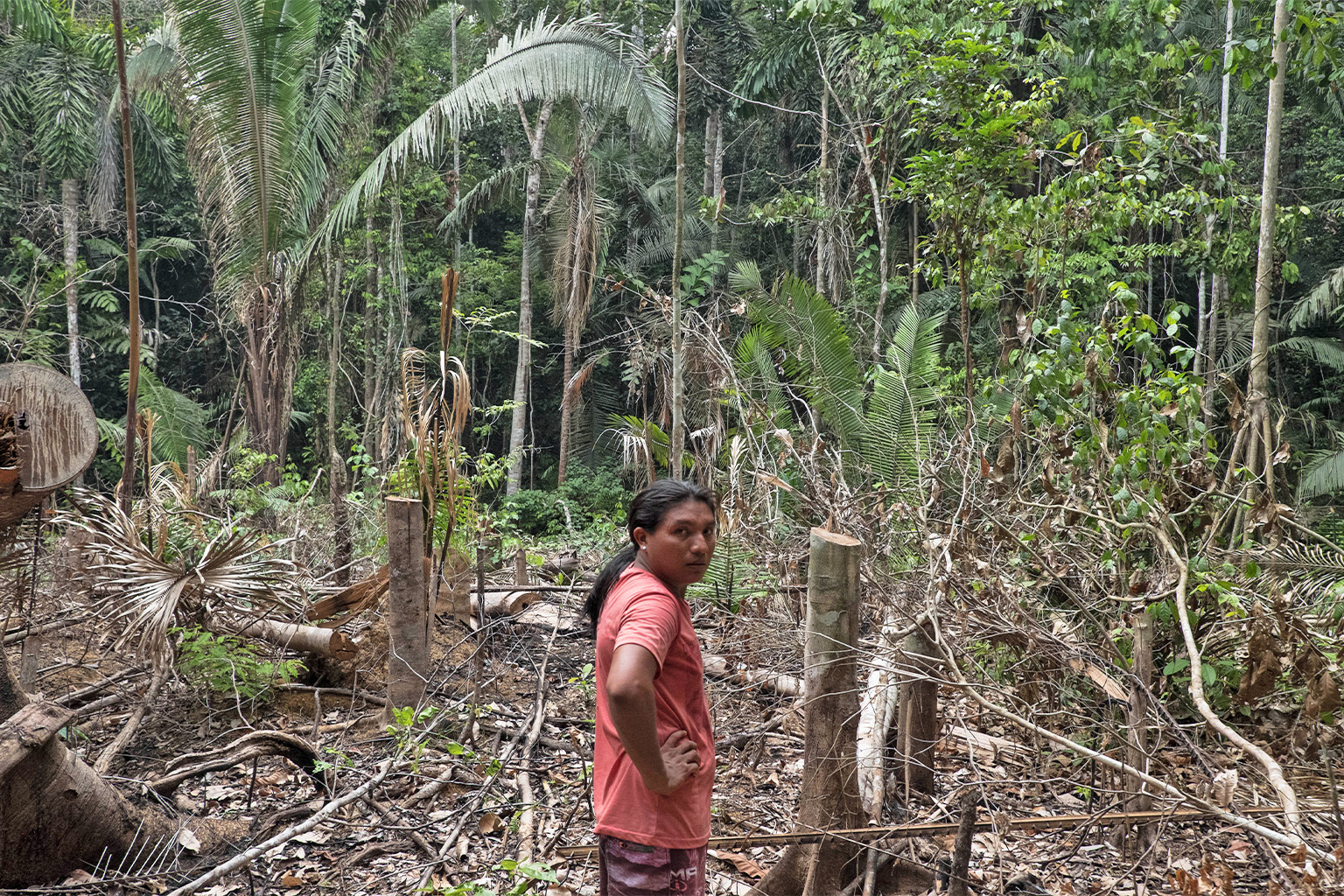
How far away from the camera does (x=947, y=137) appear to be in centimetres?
697

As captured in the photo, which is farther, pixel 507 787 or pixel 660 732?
pixel 507 787

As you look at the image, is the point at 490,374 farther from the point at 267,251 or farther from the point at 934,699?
the point at 934,699

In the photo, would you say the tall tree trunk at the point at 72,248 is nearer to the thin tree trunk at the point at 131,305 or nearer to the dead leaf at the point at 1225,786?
the thin tree trunk at the point at 131,305

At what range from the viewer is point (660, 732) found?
216 cm

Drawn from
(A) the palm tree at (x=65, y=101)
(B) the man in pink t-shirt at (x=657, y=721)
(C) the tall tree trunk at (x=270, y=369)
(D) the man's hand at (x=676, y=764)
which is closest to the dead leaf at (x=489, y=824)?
(B) the man in pink t-shirt at (x=657, y=721)

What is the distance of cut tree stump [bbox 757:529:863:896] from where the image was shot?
10.4 feet

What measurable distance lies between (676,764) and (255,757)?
98.5 inches

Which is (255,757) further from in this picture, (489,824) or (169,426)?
(169,426)

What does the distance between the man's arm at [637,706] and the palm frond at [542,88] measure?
912 centimetres

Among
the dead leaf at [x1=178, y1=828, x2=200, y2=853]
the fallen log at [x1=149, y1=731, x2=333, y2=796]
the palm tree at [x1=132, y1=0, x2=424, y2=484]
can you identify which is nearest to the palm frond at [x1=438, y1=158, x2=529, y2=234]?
the palm tree at [x1=132, y1=0, x2=424, y2=484]

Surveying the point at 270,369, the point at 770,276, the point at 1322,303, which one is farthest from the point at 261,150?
the point at 1322,303

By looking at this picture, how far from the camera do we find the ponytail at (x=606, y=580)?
7.84 ft

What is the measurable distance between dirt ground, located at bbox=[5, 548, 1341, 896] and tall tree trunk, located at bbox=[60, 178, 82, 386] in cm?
1161

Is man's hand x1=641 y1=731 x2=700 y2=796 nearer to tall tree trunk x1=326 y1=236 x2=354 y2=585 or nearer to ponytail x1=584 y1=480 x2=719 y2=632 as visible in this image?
ponytail x1=584 y1=480 x2=719 y2=632
